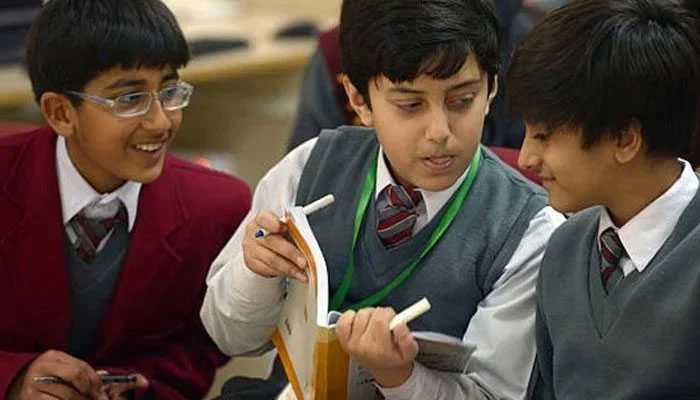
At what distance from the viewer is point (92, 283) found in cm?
203

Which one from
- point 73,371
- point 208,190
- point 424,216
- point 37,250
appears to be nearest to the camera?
point 424,216

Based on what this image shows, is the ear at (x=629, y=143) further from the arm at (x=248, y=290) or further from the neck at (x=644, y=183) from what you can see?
the arm at (x=248, y=290)

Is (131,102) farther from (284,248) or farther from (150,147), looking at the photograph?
(284,248)

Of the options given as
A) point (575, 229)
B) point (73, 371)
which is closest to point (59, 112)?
point (73, 371)

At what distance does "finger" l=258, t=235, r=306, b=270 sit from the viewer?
1.71 meters

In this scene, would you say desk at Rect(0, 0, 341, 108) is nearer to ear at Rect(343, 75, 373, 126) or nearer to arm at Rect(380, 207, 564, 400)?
ear at Rect(343, 75, 373, 126)

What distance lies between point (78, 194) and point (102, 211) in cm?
5

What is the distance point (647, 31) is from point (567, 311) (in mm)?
369

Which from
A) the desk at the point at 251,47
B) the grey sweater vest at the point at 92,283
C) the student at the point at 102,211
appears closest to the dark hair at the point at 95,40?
the student at the point at 102,211

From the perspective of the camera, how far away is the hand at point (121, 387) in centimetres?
196

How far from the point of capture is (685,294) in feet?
4.89

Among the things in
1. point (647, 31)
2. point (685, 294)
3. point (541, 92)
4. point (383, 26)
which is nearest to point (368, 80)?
point (383, 26)

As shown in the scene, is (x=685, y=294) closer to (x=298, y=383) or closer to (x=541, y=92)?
(x=541, y=92)

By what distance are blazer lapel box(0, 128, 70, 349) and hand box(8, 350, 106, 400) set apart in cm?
10
